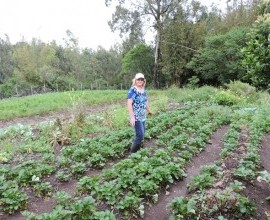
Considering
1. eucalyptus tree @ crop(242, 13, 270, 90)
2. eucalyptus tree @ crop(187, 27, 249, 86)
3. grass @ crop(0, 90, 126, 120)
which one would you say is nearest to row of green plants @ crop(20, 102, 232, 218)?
eucalyptus tree @ crop(242, 13, 270, 90)

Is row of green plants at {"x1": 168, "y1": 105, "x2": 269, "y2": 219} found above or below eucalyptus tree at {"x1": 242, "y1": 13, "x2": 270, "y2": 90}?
below

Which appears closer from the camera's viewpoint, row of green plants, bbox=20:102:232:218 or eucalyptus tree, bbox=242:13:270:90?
row of green plants, bbox=20:102:232:218

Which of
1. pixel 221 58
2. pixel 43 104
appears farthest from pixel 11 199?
pixel 221 58

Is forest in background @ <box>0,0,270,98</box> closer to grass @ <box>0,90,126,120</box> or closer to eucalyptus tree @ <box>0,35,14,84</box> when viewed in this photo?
eucalyptus tree @ <box>0,35,14,84</box>

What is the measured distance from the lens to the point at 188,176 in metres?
6.05

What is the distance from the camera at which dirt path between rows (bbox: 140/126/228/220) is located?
4785 mm

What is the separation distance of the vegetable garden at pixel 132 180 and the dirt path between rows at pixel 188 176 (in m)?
0.03

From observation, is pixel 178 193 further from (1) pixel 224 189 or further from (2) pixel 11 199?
(2) pixel 11 199

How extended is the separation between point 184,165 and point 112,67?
37504mm

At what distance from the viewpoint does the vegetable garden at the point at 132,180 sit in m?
4.47

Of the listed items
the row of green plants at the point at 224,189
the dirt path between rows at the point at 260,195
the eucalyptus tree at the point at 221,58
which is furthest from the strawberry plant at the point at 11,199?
the eucalyptus tree at the point at 221,58

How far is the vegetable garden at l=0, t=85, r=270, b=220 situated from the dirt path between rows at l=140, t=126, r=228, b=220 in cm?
3

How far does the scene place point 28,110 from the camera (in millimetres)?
15406

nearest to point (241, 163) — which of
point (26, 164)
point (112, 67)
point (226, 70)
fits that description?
point (26, 164)
